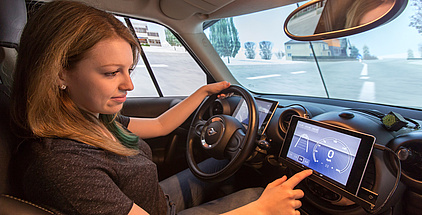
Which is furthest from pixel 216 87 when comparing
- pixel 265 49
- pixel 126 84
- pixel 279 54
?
pixel 279 54

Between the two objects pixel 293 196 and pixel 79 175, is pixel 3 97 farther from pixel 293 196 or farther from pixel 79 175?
pixel 293 196

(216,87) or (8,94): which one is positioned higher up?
(8,94)

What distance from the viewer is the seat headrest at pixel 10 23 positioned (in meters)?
0.92

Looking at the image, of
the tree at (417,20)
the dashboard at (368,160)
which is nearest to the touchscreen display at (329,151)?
the dashboard at (368,160)

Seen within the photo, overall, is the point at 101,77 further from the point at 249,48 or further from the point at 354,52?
the point at 249,48

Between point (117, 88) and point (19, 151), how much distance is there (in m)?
0.37

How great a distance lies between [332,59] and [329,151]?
3.59 metres

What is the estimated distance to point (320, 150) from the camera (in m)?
1.07

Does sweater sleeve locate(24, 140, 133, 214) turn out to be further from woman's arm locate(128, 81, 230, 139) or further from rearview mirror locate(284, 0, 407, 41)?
rearview mirror locate(284, 0, 407, 41)

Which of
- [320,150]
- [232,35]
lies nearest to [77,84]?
[320,150]

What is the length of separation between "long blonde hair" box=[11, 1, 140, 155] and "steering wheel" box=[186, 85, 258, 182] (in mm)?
633

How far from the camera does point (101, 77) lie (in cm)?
86

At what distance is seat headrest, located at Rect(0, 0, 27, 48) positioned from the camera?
Answer: 917mm

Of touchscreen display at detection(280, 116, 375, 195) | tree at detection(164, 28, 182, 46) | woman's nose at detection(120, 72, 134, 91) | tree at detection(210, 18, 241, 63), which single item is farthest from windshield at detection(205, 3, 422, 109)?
woman's nose at detection(120, 72, 134, 91)
